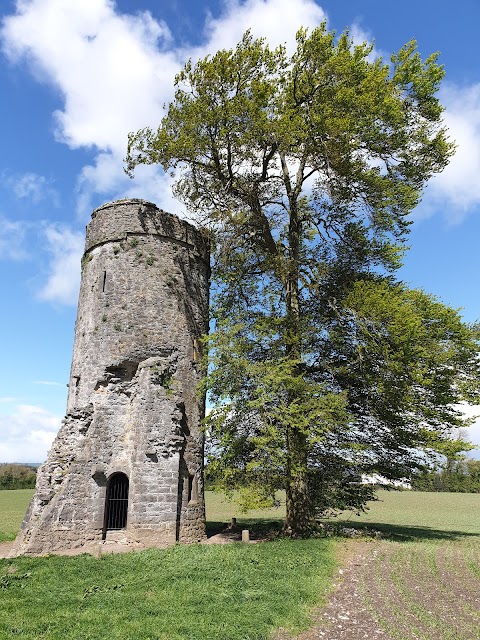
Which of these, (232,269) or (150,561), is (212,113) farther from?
(150,561)

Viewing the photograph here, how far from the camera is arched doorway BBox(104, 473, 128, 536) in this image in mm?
14932

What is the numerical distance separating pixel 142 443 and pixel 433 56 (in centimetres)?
1754

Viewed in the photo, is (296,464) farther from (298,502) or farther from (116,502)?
(116,502)

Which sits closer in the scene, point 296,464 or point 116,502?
point 296,464

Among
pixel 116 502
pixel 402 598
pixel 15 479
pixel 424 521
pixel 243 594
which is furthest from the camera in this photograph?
pixel 15 479

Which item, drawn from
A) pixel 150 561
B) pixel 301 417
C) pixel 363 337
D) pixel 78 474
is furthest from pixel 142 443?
pixel 363 337

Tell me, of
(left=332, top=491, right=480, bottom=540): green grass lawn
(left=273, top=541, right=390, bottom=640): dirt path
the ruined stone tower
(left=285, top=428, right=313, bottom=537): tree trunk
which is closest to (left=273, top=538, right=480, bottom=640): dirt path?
(left=273, top=541, right=390, bottom=640): dirt path

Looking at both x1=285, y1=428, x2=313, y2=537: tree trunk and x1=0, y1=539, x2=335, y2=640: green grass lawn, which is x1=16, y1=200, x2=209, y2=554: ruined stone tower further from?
x1=285, y1=428, x2=313, y2=537: tree trunk

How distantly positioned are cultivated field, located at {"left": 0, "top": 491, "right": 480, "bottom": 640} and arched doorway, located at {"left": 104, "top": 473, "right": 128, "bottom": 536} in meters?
2.46

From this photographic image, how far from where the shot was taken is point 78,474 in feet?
47.6

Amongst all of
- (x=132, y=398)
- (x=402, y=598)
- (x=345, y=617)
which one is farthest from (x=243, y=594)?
(x=132, y=398)

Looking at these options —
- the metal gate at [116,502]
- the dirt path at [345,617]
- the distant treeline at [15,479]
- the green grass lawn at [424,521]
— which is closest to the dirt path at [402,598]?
the dirt path at [345,617]

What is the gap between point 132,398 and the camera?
15.9 m

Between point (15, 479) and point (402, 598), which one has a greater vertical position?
point (15, 479)
